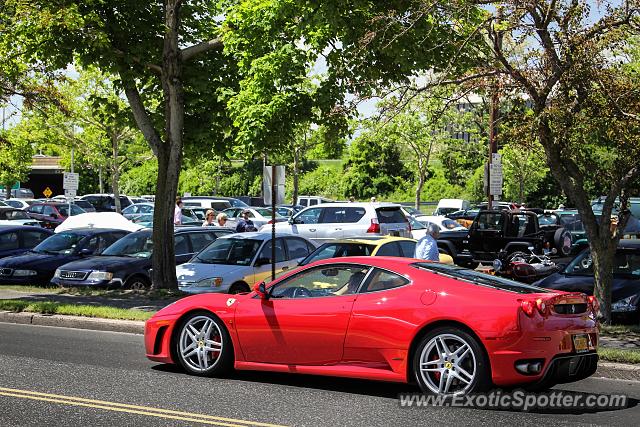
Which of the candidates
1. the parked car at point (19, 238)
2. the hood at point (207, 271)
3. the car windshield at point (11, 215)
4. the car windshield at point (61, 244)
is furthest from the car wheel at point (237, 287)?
the car windshield at point (11, 215)

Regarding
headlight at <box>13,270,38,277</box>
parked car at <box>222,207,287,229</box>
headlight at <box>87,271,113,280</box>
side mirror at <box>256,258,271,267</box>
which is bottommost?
headlight at <box>13,270,38,277</box>

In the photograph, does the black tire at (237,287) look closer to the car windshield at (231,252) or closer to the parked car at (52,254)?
the car windshield at (231,252)

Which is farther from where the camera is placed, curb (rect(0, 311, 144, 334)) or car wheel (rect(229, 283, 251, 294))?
car wheel (rect(229, 283, 251, 294))

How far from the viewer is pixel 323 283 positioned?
8.89m

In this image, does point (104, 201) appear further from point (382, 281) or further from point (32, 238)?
point (382, 281)

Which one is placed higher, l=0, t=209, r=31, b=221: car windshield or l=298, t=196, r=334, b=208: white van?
l=298, t=196, r=334, b=208: white van

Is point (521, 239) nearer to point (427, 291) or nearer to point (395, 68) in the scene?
point (395, 68)

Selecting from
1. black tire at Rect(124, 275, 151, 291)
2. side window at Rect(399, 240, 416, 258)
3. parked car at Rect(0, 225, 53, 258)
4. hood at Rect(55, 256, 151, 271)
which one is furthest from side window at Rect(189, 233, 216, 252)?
side window at Rect(399, 240, 416, 258)

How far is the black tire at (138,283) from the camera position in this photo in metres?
18.3

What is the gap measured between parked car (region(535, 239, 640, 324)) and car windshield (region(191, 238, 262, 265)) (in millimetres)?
5452

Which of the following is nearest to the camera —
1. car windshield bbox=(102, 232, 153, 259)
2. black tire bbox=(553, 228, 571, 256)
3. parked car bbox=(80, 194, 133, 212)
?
car windshield bbox=(102, 232, 153, 259)

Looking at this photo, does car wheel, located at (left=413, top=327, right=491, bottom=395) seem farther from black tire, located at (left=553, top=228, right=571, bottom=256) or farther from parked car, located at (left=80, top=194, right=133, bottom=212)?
parked car, located at (left=80, top=194, right=133, bottom=212)

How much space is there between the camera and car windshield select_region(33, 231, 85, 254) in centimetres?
2066

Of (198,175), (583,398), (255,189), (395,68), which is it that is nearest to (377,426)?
(583,398)
